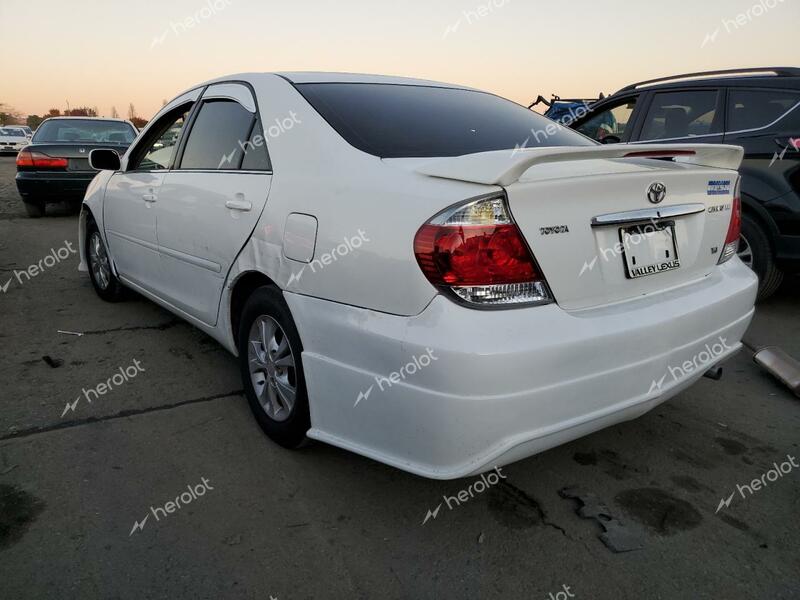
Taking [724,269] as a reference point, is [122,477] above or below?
below

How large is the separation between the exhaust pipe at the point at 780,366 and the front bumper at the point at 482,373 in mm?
1341

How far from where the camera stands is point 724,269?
258 cm

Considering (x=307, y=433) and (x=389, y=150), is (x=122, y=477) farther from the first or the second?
(x=389, y=150)

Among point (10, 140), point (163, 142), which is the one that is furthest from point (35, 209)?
point (10, 140)

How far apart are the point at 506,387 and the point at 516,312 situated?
22 cm

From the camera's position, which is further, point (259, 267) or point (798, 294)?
point (798, 294)

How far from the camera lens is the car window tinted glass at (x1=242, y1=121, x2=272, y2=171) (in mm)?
→ 2666

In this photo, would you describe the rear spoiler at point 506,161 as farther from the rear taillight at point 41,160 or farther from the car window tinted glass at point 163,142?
the rear taillight at point 41,160

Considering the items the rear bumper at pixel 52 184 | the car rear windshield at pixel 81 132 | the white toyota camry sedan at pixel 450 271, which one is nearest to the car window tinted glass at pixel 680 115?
the white toyota camry sedan at pixel 450 271

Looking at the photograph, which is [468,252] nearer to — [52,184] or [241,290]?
[241,290]

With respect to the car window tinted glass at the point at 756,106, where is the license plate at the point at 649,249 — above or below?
below

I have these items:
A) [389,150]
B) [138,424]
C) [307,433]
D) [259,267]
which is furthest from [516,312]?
[138,424]

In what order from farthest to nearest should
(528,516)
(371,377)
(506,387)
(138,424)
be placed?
1. (138,424)
2. (528,516)
3. (371,377)
4. (506,387)

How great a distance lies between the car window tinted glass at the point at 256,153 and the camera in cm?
267
